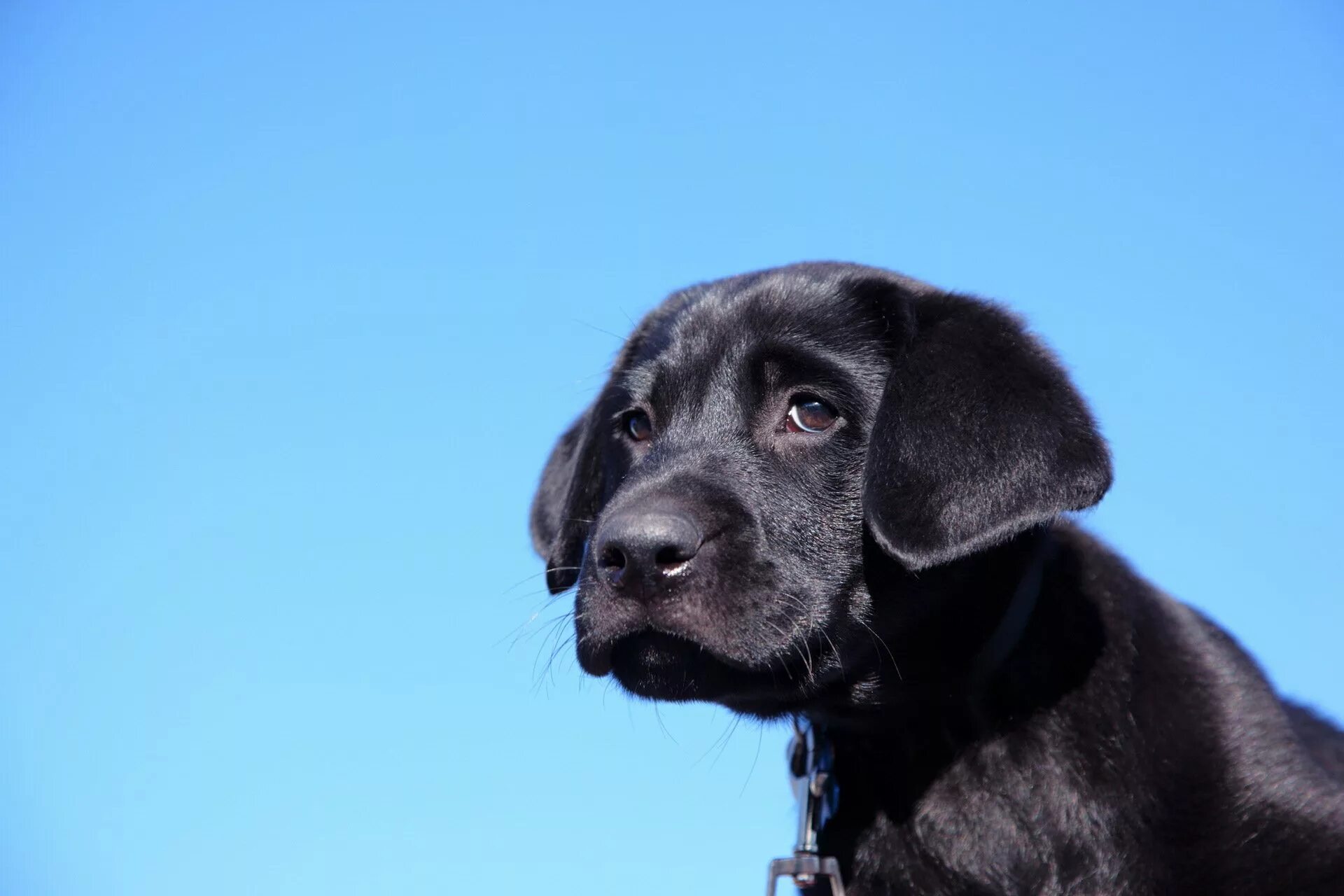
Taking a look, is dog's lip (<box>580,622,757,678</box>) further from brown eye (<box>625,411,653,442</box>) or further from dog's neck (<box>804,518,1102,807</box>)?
brown eye (<box>625,411,653,442</box>)

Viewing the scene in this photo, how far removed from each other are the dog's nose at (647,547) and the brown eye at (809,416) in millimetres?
686

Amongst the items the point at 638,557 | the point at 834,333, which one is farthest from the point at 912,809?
the point at 834,333

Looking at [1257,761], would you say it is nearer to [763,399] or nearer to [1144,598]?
[1144,598]

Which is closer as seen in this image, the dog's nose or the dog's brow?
the dog's nose

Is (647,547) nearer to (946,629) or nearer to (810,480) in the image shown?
(810,480)

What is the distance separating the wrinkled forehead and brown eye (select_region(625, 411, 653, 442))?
8 cm

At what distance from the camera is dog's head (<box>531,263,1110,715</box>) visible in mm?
3486

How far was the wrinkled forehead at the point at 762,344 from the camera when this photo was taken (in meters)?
4.11

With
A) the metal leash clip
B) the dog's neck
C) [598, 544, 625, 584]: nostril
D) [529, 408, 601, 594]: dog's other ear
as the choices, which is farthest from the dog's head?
[529, 408, 601, 594]: dog's other ear

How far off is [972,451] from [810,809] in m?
1.29

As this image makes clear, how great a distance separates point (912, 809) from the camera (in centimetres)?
382

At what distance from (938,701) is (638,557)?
112cm

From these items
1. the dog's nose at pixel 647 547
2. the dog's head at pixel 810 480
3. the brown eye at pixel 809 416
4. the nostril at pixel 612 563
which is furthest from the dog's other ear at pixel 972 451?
the nostril at pixel 612 563

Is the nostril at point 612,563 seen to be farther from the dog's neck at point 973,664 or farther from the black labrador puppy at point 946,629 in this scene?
the dog's neck at point 973,664
